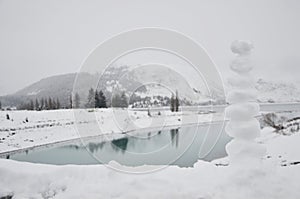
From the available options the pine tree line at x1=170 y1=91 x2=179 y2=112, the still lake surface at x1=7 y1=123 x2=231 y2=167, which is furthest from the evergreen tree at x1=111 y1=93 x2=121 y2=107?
the pine tree line at x1=170 y1=91 x2=179 y2=112

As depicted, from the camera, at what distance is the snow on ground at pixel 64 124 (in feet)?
68.5

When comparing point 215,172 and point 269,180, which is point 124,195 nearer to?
point 215,172

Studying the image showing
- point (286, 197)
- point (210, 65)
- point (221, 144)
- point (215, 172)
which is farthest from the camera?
point (221, 144)

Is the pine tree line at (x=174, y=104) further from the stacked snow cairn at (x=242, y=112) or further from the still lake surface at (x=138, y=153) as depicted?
the stacked snow cairn at (x=242, y=112)

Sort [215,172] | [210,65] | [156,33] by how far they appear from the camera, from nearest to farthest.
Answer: [215,172], [210,65], [156,33]

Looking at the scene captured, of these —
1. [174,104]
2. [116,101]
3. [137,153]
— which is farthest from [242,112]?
[174,104]

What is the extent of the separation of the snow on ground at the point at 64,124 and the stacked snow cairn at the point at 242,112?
1273 cm

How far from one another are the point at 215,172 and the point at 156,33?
3398mm

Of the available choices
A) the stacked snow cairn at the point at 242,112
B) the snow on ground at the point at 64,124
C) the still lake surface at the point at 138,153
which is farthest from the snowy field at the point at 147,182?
the snow on ground at the point at 64,124

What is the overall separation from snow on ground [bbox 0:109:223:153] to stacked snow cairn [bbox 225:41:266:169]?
501 inches

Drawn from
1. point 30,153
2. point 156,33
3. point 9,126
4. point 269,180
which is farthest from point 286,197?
point 9,126

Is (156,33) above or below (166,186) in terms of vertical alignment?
above

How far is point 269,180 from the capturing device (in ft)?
14.7

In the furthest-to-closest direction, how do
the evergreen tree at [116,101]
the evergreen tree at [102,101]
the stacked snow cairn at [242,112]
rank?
1. the evergreen tree at [102,101]
2. the evergreen tree at [116,101]
3. the stacked snow cairn at [242,112]
